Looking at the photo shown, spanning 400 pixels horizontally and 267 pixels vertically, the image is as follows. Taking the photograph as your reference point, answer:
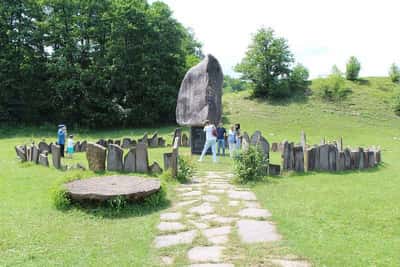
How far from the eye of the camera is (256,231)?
252 inches

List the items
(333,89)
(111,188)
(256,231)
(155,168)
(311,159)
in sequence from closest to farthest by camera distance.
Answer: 1. (256,231)
2. (111,188)
3. (155,168)
4. (311,159)
5. (333,89)

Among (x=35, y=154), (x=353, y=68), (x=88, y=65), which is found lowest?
(x=35, y=154)

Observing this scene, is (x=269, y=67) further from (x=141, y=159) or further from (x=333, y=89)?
(x=141, y=159)

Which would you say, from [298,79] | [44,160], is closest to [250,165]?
[44,160]

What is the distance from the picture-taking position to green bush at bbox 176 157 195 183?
11000 millimetres

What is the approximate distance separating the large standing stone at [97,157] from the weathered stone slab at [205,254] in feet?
23.0

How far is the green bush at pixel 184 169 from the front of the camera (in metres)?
11.0

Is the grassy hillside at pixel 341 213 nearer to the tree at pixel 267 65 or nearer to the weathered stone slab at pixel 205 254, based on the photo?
the weathered stone slab at pixel 205 254

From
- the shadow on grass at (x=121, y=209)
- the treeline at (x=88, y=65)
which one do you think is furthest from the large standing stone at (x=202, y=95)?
the treeline at (x=88, y=65)

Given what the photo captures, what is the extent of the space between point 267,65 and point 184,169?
3488cm

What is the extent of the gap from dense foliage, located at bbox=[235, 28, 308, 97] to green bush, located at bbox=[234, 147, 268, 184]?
32.2 m

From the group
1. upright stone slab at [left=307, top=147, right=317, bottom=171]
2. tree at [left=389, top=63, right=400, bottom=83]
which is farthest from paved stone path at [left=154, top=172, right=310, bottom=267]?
tree at [left=389, top=63, right=400, bottom=83]

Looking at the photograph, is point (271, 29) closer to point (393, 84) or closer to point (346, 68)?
point (346, 68)

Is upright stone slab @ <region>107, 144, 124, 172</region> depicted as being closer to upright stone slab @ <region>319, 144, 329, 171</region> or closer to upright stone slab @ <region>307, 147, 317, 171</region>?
upright stone slab @ <region>307, 147, 317, 171</region>
